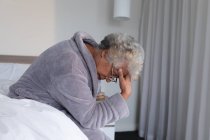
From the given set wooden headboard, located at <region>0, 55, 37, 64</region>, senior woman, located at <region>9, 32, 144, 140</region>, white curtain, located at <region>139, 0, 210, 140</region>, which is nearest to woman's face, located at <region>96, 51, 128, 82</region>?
senior woman, located at <region>9, 32, 144, 140</region>

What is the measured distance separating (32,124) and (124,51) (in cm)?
62

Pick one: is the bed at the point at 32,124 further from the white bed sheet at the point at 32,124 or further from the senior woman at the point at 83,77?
the senior woman at the point at 83,77

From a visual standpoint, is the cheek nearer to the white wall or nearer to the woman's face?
the woman's face

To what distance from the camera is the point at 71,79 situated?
3.66 feet

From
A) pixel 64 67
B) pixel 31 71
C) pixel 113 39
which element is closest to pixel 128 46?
pixel 113 39

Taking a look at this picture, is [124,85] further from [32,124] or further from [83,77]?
[32,124]

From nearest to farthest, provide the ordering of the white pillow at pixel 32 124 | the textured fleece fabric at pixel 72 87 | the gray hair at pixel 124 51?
the white pillow at pixel 32 124 < the textured fleece fabric at pixel 72 87 < the gray hair at pixel 124 51

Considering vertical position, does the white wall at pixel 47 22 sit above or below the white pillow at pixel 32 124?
above

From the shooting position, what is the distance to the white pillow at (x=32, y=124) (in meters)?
0.70

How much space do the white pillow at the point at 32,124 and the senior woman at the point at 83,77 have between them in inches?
9.1

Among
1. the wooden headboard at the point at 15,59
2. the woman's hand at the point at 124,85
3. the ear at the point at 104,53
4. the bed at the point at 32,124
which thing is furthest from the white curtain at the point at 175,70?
the bed at the point at 32,124

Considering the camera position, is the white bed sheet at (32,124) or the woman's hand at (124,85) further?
the woman's hand at (124,85)

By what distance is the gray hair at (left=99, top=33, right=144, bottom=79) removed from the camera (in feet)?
4.10

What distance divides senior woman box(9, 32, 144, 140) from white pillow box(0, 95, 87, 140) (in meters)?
0.23
